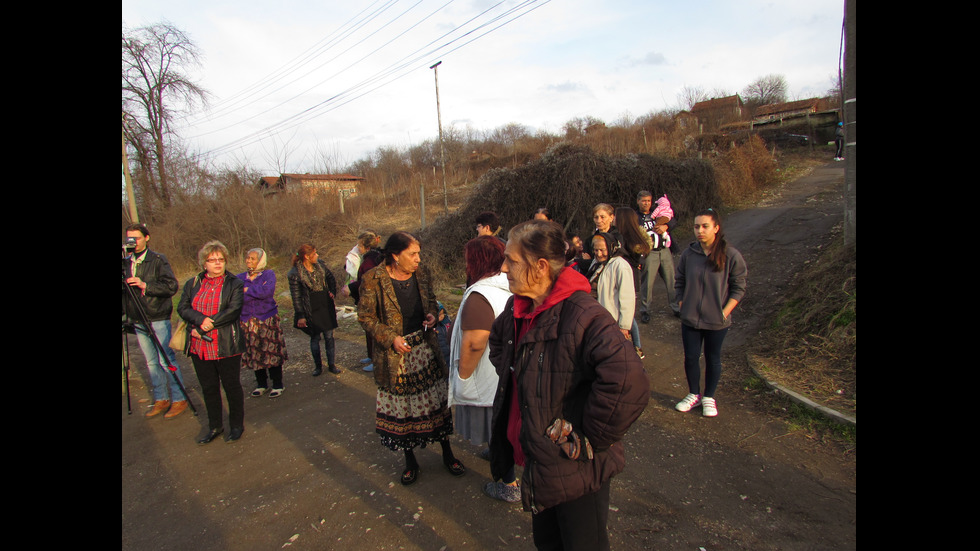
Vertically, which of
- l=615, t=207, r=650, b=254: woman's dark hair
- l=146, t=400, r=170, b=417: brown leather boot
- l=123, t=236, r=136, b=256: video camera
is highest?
l=123, t=236, r=136, b=256: video camera

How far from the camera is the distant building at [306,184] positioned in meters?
18.8

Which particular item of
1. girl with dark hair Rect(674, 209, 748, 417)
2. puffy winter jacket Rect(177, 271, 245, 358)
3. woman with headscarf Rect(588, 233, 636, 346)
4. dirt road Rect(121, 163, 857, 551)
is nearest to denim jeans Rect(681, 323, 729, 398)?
girl with dark hair Rect(674, 209, 748, 417)

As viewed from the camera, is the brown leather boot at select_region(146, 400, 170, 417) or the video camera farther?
the brown leather boot at select_region(146, 400, 170, 417)

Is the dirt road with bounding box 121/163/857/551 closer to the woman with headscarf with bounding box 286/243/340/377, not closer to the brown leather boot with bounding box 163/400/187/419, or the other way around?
the brown leather boot with bounding box 163/400/187/419

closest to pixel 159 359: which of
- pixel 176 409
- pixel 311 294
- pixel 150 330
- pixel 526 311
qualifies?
pixel 150 330

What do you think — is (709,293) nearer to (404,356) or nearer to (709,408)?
(709,408)

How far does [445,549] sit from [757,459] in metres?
2.43

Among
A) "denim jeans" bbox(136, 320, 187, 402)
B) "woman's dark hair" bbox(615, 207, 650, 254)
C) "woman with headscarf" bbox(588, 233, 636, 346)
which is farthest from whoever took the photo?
"woman's dark hair" bbox(615, 207, 650, 254)

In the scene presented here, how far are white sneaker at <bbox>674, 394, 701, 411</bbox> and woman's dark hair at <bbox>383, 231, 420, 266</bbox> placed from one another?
2917 mm

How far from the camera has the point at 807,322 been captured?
519cm

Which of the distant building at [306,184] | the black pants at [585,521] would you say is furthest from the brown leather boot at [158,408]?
the distant building at [306,184]

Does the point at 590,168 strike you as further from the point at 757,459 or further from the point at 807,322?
the point at 757,459

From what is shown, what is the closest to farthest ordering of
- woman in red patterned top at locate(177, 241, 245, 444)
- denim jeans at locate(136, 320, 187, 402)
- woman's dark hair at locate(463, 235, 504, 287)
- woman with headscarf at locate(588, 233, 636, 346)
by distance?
woman's dark hair at locate(463, 235, 504, 287)
woman in red patterned top at locate(177, 241, 245, 444)
woman with headscarf at locate(588, 233, 636, 346)
denim jeans at locate(136, 320, 187, 402)

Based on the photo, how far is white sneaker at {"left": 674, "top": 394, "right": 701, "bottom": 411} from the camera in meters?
4.24
